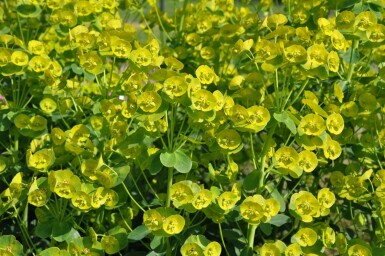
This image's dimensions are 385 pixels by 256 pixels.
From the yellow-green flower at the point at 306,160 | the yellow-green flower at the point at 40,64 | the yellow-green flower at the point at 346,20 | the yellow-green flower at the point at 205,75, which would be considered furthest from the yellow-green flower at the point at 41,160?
the yellow-green flower at the point at 346,20

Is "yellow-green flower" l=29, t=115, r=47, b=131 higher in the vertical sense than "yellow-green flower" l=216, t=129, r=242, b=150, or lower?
lower

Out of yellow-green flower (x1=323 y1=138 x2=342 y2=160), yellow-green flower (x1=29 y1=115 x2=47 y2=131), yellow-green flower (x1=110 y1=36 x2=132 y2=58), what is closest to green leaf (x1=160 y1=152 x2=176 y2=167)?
yellow-green flower (x1=110 y1=36 x2=132 y2=58)

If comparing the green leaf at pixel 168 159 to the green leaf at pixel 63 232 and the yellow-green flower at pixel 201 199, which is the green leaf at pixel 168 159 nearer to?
the yellow-green flower at pixel 201 199

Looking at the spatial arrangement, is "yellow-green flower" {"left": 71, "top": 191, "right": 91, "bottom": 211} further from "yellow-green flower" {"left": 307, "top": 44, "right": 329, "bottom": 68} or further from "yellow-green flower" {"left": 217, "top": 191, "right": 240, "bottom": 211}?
"yellow-green flower" {"left": 307, "top": 44, "right": 329, "bottom": 68}

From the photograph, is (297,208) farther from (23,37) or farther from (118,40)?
(23,37)

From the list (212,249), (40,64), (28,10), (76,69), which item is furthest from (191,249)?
(28,10)

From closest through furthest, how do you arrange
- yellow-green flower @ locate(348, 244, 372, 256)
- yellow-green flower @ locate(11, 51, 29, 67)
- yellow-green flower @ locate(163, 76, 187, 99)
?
yellow-green flower @ locate(163, 76, 187, 99)
yellow-green flower @ locate(348, 244, 372, 256)
yellow-green flower @ locate(11, 51, 29, 67)
